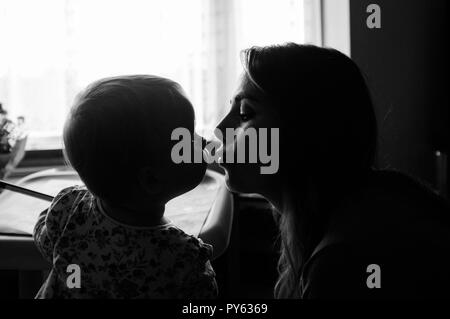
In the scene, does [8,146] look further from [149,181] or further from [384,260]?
[384,260]

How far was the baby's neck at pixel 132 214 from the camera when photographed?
0.69 meters

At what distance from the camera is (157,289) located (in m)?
0.68

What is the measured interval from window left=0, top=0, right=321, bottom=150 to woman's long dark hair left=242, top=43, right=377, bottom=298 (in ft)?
4.39

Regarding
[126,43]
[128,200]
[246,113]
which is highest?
[126,43]

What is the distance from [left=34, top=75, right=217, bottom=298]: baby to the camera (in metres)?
0.65

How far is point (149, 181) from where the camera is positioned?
0.69 metres

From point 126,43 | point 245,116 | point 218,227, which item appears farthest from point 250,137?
point 126,43

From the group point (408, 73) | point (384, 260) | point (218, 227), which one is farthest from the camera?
point (408, 73)

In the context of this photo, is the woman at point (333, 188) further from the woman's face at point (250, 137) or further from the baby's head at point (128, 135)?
the baby's head at point (128, 135)

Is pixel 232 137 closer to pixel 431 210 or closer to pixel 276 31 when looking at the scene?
pixel 431 210

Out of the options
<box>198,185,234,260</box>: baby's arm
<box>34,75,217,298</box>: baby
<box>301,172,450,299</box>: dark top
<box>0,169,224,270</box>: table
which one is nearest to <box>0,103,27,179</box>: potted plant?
<box>0,169,224,270</box>: table

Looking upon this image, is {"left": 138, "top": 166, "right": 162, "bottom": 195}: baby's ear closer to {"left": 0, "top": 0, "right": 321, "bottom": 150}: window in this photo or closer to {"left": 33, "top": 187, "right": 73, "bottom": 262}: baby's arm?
{"left": 33, "top": 187, "right": 73, "bottom": 262}: baby's arm

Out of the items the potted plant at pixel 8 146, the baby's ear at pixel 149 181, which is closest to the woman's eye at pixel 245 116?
the baby's ear at pixel 149 181

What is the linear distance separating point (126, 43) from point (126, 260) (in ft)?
4.77
